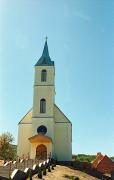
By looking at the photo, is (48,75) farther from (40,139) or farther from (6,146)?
(6,146)

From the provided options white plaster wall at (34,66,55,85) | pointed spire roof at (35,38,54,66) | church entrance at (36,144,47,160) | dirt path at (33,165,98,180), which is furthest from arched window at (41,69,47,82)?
dirt path at (33,165,98,180)

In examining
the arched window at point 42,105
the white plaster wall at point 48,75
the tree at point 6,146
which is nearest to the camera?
the arched window at point 42,105

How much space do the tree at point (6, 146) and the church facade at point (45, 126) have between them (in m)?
10.2

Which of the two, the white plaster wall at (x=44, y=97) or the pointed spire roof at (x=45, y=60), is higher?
the pointed spire roof at (x=45, y=60)

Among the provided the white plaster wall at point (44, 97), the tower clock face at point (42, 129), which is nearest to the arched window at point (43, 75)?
the white plaster wall at point (44, 97)

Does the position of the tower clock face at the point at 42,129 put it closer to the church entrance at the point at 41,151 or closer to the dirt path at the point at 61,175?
the church entrance at the point at 41,151

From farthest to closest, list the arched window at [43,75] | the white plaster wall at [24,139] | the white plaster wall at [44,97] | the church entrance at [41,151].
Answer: the arched window at [43,75] → the white plaster wall at [44,97] → the white plaster wall at [24,139] → the church entrance at [41,151]

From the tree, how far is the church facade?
10.2 m

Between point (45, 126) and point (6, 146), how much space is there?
14325mm

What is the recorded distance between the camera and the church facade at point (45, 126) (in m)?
43.0

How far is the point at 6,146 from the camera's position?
5606cm

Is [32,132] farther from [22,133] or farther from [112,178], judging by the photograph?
[112,178]

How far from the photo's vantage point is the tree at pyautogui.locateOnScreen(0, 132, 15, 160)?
181ft

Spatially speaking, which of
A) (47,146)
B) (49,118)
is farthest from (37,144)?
(49,118)
